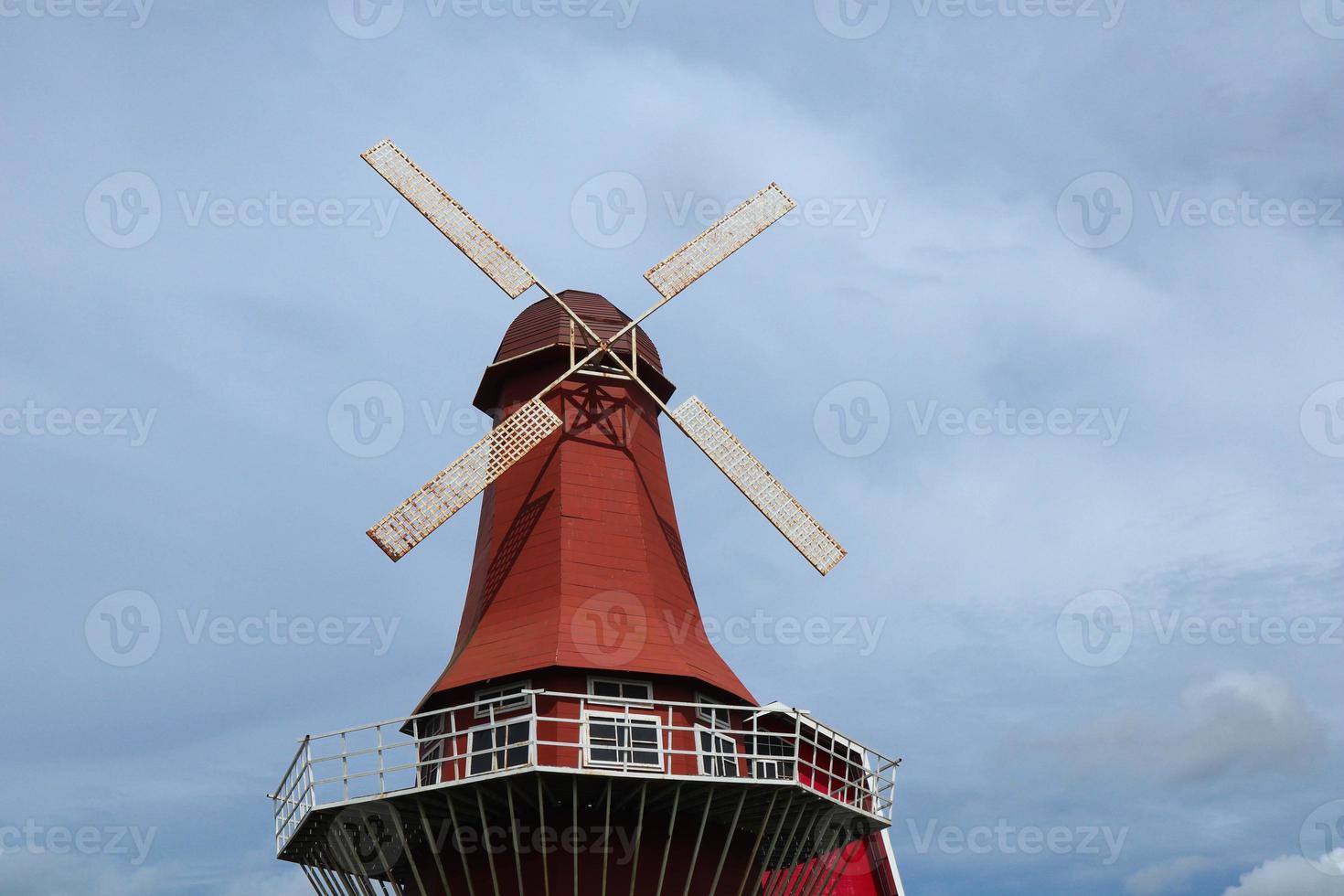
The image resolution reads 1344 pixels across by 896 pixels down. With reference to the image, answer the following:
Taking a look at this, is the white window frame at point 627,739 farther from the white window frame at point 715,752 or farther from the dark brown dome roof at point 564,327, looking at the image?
the dark brown dome roof at point 564,327

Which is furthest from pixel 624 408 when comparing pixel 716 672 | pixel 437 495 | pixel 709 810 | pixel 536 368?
pixel 709 810

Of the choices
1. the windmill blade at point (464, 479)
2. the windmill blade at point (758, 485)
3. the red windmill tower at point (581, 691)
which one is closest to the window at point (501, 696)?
the red windmill tower at point (581, 691)

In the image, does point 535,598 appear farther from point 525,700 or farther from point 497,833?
point 497,833

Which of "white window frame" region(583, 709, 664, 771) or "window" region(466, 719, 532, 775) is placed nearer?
"white window frame" region(583, 709, 664, 771)

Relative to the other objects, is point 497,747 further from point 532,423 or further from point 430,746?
point 532,423

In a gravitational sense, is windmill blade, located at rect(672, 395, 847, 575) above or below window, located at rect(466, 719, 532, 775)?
above

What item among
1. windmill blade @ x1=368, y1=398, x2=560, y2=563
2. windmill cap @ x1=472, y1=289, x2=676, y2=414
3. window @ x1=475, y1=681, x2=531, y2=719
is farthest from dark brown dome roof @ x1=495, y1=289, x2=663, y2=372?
window @ x1=475, y1=681, x2=531, y2=719

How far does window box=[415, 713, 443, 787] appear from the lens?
20641mm

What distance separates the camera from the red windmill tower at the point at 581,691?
19.0 meters

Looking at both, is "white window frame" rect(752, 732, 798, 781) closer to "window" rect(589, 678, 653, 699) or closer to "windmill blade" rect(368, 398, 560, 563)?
"window" rect(589, 678, 653, 699)

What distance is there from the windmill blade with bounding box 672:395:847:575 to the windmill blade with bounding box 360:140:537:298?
3917 mm

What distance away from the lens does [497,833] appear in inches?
758

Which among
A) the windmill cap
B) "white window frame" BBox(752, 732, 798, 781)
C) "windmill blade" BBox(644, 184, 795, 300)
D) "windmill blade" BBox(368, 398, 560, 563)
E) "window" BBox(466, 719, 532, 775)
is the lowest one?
"white window frame" BBox(752, 732, 798, 781)

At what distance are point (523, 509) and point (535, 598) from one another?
198cm
